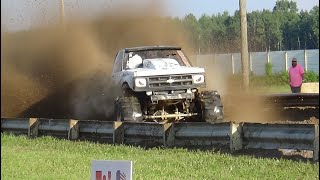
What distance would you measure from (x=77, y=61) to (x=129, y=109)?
22.9 feet

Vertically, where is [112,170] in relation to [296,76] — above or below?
above

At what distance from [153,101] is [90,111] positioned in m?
3.67

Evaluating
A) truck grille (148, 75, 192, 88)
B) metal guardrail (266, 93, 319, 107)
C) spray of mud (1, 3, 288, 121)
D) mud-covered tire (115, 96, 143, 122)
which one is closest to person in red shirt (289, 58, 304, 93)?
spray of mud (1, 3, 288, 121)

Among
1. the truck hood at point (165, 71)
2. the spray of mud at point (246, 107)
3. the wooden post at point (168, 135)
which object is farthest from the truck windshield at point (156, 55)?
the wooden post at point (168, 135)

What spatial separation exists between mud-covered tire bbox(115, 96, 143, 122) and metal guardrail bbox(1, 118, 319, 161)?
56 cm

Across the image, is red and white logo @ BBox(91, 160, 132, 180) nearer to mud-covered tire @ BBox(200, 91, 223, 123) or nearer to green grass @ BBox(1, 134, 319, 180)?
green grass @ BBox(1, 134, 319, 180)

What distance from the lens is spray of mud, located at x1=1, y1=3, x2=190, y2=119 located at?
18047 millimetres

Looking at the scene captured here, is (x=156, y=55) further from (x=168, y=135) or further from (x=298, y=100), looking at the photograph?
(x=298, y=100)

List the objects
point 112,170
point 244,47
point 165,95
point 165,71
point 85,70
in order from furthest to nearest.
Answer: point 244,47, point 85,70, point 165,71, point 165,95, point 112,170

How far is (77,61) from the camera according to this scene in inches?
832

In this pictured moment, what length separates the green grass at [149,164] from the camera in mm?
8758

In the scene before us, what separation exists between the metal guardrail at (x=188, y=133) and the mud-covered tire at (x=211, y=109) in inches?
76.6

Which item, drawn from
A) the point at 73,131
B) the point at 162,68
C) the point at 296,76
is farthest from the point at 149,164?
the point at 296,76

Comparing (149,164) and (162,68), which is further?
(162,68)
